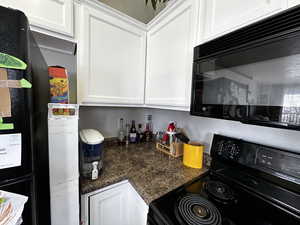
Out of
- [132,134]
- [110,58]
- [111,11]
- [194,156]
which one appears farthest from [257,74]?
[132,134]

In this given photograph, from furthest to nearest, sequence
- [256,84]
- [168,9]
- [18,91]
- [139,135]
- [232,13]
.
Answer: [139,135] → [168,9] → [232,13] → [256,84] → [18,91]

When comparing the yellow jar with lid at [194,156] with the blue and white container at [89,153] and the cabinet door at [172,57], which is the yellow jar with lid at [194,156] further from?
the blue and white container at [89,153]

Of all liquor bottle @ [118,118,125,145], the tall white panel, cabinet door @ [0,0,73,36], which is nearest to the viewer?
the tall white panel

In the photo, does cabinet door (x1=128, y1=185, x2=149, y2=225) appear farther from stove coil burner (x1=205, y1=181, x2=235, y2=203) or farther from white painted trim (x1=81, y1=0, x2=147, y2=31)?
white painted trim (x1=81, y1=0, x2=147, y2=31)

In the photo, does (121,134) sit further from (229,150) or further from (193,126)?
(229,150)

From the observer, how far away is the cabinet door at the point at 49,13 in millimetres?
696

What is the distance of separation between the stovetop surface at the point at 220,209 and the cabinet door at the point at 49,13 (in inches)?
44.7

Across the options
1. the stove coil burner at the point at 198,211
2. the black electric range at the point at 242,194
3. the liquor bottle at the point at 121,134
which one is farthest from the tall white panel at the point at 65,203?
the liquor bottle at the point at 121,134

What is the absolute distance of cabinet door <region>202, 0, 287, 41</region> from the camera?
1.60 ft

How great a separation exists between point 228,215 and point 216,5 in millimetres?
1003

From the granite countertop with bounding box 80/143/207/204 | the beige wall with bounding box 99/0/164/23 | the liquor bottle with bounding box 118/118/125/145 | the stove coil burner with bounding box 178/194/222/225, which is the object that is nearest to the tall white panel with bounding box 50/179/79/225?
the granite countertop with bounding box 80/143/207/204

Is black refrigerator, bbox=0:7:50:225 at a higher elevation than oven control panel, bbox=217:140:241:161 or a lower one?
higher

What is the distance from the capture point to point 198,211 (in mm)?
546

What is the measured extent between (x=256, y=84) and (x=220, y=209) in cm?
56
